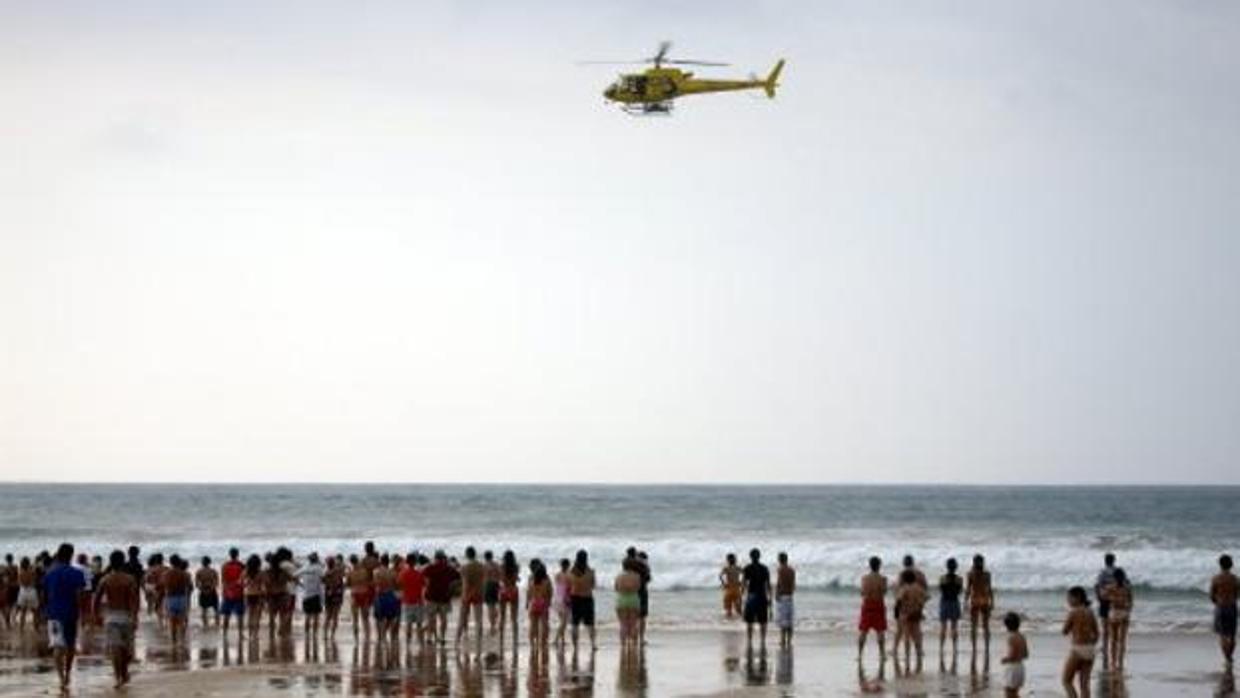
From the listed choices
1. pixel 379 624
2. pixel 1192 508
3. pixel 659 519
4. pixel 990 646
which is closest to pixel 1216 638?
pixel 990 646

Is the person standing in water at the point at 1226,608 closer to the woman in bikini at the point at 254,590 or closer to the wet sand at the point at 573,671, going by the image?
the wet sand at the point at 573,671

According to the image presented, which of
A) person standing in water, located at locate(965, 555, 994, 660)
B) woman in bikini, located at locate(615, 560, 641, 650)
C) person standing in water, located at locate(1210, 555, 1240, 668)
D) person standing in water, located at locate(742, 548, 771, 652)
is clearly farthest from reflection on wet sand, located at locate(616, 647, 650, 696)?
person standing in water, located at locate(1210, 555, 1240, 668)

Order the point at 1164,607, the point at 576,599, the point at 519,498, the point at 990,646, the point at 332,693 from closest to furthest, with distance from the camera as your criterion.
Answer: the point at 332,693 < the point at 576,599 < the point at 990,646 < the point at 1164,607 < the point at 519,498

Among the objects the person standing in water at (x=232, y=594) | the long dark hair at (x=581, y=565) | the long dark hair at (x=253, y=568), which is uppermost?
the long dark hair at (x=581, y=565)

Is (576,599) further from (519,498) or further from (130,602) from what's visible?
(519,498)

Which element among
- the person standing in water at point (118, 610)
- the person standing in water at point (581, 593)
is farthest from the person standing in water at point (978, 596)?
the person standing in water at point (118, 610)

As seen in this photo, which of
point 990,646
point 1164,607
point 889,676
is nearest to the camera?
point 889,676
